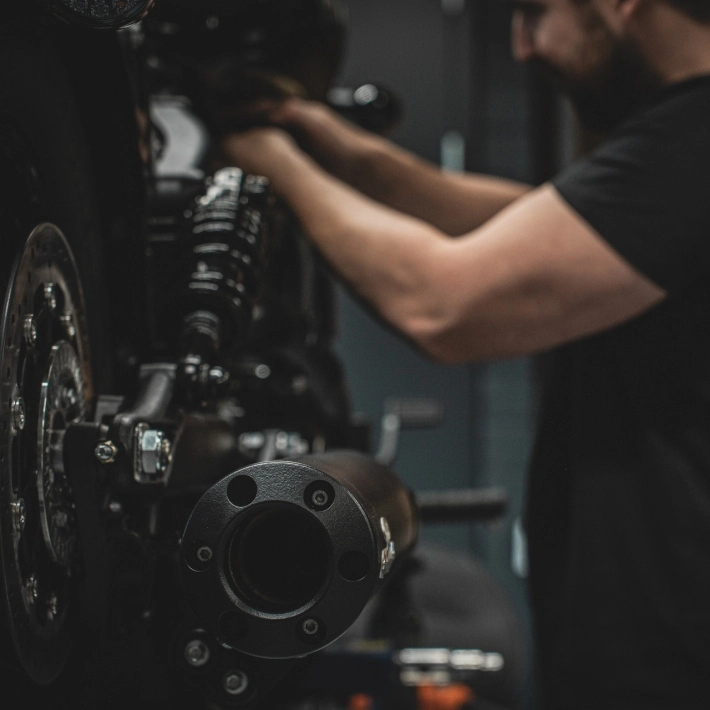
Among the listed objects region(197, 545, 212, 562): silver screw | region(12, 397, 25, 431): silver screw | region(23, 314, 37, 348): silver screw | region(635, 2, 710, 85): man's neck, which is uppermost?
region(635, 2, 710, 85): man's neck

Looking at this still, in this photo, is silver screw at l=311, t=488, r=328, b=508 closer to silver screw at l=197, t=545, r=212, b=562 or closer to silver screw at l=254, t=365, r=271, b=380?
silver screw at l=197, t=545, r=212, b=562

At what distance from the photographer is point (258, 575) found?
14.4 inches

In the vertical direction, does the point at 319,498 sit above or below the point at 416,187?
below

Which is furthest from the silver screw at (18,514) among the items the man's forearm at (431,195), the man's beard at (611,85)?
the man's forearm at (431,195)

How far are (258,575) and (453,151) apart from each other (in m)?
2.81

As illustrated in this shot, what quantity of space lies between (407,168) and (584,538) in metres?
0.57

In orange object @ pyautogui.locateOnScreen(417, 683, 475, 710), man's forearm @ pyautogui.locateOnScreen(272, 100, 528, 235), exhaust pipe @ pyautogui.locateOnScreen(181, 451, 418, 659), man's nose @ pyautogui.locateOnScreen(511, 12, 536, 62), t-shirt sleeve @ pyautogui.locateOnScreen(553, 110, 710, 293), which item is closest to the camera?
exhaust pipe @ pyautogui.locateOnScreen(181, 451, 418, 659)

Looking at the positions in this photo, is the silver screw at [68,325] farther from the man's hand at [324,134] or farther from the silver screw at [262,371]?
the man's hand at [324,134]

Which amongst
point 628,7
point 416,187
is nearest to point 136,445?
point 628,7

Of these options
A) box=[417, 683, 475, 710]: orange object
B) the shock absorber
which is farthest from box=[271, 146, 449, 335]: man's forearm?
box=[417, 683, 475, 710]: orange object

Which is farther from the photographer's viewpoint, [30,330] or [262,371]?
[262,371]

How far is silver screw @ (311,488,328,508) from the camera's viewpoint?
1.11 ft

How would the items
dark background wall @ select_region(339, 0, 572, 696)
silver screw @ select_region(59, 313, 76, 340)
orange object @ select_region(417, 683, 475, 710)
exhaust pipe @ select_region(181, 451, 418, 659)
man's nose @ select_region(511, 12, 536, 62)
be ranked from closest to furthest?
exhaust pipe @ select_region(181, 451, 418, 659) → silver screw @ select_region(59, 313, 76, 340) → man's nose @ select_region(511, 12, 536, 62) → orange object @ select_region(417, 683, 475, 710) → dark background wall @ select_region(339, 0, 572, 696)

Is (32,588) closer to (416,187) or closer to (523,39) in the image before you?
(523,39)
